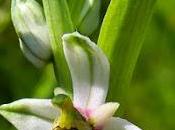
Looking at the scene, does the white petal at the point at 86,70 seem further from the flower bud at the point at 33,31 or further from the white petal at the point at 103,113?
the flower bud at the point at 33,31

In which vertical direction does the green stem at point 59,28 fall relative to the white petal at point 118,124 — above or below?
above

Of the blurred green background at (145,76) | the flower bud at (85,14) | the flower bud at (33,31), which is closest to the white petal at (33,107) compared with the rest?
the flower bud at (33,31)

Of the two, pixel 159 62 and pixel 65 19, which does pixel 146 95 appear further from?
pixel 65 19

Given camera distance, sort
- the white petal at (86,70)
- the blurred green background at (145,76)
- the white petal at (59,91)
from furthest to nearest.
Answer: the blurred green background at (145,76)
the white petal at (59,91)
the white petal at (86,70)

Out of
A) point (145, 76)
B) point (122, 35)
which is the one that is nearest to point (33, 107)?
point (122, 35)

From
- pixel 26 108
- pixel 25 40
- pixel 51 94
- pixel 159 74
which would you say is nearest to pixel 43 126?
pixel 26 108

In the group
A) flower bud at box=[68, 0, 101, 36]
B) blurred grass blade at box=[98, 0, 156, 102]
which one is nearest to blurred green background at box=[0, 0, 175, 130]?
flower bud at box=[68, 0, 101, 36]
